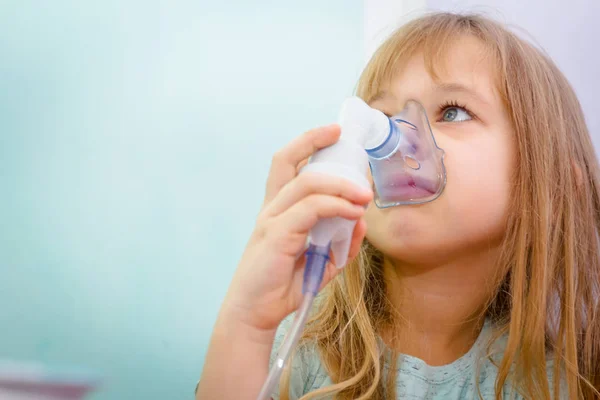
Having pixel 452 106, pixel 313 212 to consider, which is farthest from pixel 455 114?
pixel 313 212

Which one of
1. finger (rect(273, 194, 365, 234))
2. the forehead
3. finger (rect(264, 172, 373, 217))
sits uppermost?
the forehead

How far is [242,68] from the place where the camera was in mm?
943

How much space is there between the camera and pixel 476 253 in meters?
0.76

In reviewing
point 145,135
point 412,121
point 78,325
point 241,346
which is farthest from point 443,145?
point 78,325

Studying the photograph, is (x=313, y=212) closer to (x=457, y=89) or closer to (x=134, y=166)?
(x=457, y=89)

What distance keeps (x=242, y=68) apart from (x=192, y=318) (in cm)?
43

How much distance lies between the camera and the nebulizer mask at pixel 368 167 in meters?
0.47

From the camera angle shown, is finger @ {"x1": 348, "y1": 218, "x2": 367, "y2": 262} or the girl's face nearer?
finger @ {"x1": 348, "y1": 218, "x2": 367, "y2": 262}

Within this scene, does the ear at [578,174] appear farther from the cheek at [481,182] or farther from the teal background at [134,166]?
the teal background at [134,166]

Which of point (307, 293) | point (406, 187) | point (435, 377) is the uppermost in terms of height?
point (406, 187)

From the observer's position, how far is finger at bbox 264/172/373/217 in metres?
0.45

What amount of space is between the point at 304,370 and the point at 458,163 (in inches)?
13.9

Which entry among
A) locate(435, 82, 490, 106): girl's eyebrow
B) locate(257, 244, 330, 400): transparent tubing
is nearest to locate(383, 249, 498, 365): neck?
locate(435, 82, 490, 106): girl's eyebrow

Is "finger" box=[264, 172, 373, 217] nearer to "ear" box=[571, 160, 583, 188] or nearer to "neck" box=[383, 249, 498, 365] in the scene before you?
"neck" box=[383, 249, 498, 365]
